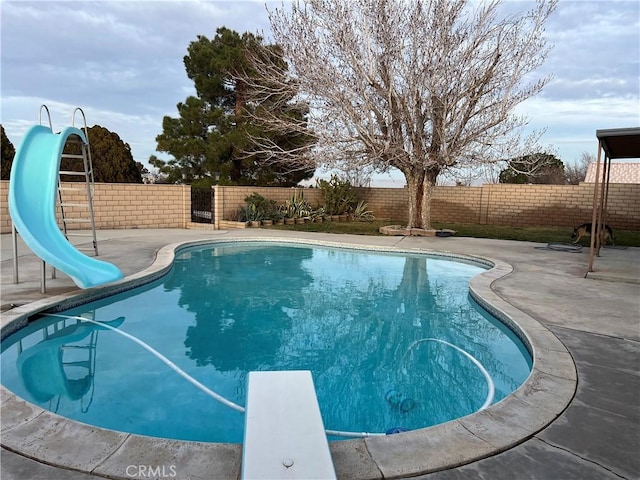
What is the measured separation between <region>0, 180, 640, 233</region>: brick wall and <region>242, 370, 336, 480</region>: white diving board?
11758 mm

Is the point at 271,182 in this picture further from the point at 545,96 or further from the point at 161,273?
the point at 161,273

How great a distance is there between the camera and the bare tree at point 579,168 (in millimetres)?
28906

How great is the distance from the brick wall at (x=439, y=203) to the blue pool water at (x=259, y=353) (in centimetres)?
682

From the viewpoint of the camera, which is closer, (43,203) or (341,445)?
(341,445)

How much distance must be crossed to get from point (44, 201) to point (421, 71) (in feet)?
31.0

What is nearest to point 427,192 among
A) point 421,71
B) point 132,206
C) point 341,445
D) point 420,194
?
point 420,194

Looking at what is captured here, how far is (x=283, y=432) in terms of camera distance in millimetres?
2027

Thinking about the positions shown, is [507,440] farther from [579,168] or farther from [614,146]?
[579,168]

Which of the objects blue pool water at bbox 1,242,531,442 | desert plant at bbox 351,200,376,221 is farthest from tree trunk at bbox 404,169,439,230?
blue pool water at bbox 1,242,531,442

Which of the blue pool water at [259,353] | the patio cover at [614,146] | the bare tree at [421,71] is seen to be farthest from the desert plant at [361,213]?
the blue pool water at [259,353]

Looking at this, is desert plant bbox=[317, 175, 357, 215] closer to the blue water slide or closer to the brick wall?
the brick wall

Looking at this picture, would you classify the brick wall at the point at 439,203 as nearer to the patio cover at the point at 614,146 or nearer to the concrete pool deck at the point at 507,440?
the patio cover at the point at 614,146

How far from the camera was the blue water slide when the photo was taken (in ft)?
16.3

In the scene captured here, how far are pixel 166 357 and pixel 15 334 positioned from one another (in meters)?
1.58
